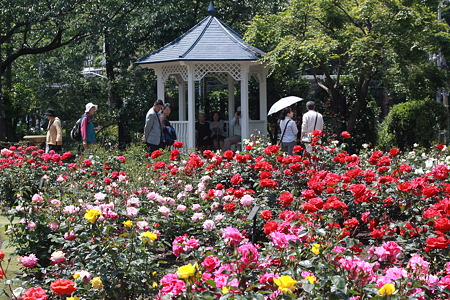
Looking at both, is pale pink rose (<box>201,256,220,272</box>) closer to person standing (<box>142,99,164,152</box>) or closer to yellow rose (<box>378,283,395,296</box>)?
yellow rose (<box>378,283,395,296</box>)

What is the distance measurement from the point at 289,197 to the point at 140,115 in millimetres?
13029

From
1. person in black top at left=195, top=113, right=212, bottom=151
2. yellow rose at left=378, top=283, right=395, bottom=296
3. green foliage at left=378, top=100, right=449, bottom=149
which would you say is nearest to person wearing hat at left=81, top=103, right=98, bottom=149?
person in black top at left=195, top=113, right=212, bottom=151

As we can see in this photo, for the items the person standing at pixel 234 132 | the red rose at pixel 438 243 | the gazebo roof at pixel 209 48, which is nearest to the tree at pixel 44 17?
the gazebo roof at pixel 209 48

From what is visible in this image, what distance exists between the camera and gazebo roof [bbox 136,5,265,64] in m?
13.4

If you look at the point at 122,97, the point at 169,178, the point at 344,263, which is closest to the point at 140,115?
the point at 122,97

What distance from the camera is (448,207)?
3.46 m

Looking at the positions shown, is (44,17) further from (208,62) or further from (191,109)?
(191,109)

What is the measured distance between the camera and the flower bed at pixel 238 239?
2496mm

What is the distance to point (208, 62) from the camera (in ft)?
44.6

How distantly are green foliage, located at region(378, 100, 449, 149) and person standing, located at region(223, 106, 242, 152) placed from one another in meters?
3.54

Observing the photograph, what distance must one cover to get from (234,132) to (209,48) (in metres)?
1.95

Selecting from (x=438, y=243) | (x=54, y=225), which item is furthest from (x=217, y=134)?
(x=438, y=243)

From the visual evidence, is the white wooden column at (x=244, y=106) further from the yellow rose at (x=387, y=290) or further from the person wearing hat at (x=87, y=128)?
the yellow rose at (x=387, y=290)

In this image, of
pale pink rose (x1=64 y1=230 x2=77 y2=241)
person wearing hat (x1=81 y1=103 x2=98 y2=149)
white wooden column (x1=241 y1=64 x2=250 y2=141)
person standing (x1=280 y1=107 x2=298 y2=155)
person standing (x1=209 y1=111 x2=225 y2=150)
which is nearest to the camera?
pale pink rose (x1=64 y1=230 x2=77 y2=241)
